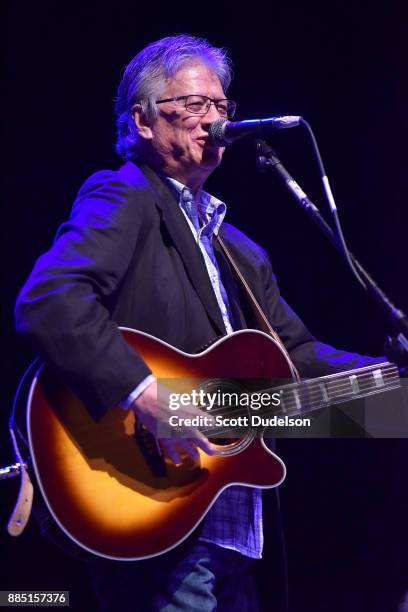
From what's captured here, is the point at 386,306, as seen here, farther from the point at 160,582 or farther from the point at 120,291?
the point at 160,582

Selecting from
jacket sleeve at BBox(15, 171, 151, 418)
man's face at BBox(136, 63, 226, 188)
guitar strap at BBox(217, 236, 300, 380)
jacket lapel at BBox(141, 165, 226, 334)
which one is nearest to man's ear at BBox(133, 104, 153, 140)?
man's face at BBox(136, 63, 226, 188)

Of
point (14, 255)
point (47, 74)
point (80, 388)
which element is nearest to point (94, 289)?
point (80, 388)

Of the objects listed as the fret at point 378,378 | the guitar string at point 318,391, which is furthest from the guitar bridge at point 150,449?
the fret at point 378,378

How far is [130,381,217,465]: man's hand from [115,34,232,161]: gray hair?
3.42 ft

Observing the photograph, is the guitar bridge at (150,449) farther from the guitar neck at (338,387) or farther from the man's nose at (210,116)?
the man's nose at (210,116)

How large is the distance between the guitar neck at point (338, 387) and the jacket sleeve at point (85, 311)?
1.82ft

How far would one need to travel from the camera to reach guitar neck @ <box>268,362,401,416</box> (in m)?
2.26

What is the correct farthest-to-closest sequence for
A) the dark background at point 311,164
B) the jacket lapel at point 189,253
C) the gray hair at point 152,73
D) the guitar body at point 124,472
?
the dark background at point 311,164
the gray hair at point 152,73
the jacket lapel at point 189,253
the guitar body at point 124,472

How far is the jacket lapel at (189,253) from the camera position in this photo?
2221 millimetres

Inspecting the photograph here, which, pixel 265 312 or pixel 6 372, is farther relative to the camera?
pixel 6 372

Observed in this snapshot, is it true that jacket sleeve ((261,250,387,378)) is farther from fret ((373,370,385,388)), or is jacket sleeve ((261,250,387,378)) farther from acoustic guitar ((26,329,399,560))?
acoustic guitar ((26,329,399,560))

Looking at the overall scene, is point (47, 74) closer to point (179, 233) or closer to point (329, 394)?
point (179, 233)

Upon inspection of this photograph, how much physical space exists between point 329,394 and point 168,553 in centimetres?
71

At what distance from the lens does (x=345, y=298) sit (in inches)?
147
